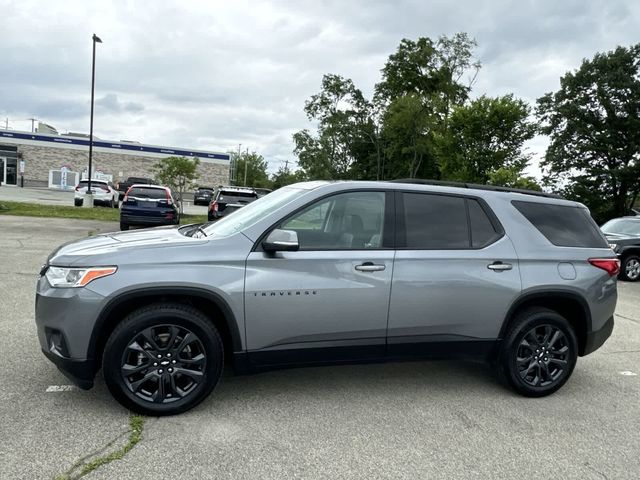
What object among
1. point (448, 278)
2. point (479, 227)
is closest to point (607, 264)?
point (479, 227)

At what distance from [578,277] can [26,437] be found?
4.15 metres

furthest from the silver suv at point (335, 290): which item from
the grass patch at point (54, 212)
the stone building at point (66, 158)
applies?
the stone building at point (66, 158)

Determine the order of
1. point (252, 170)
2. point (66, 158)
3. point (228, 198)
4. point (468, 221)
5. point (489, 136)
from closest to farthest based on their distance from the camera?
1. point (468, 221)
2. point (228, 198)
3. point (489, 136)
4. point (66, 158)
5. point (252, 170)

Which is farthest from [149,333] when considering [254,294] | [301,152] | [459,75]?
[301,152]

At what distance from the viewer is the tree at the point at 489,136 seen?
20844 millimetres

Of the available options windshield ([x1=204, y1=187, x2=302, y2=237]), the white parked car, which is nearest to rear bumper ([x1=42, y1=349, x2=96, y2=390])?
windshield ([x1=204, y1=187, x2=302, y2=237])

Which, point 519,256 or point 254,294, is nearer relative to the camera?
point 254,294

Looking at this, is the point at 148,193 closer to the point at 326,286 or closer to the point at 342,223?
the point at 342,223

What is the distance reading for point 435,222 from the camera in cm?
398

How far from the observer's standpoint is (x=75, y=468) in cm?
275

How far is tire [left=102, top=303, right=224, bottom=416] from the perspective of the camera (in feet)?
10.8

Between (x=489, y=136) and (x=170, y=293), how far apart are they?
2050cm

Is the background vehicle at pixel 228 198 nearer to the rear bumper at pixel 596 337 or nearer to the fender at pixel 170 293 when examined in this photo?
the rear bumper at pixel 596 337

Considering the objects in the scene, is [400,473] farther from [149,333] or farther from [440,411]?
[149,333]
